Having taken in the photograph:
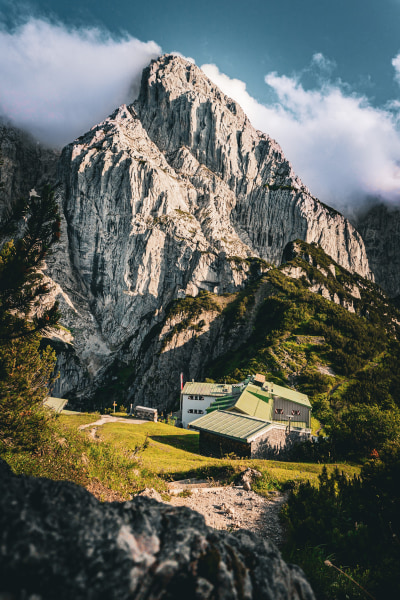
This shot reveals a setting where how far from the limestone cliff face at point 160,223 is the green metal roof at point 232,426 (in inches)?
2564

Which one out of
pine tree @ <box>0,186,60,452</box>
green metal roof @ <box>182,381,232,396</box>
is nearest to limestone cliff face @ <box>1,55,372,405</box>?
green metal roof @ <box>182,381,232,396</box>

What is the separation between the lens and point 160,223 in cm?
13900

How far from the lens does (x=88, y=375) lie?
390 feet

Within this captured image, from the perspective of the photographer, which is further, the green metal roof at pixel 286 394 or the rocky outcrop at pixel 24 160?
the rocky outcrop at pixel 24 160

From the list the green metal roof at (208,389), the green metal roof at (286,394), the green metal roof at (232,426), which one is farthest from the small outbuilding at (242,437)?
the green metal roof at (208,389)

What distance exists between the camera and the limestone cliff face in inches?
4825

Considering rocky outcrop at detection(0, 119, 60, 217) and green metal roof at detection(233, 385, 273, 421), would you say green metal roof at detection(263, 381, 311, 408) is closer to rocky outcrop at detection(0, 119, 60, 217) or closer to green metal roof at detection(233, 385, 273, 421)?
green metal roof at detection(233, 385, 273, 421)

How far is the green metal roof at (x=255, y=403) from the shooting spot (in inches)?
1373

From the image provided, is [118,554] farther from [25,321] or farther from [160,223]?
[160,223]

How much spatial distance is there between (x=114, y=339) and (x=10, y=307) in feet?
416

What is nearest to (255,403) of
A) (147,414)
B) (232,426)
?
(232,426)

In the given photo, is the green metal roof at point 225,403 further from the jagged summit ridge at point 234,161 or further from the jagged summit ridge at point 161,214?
the jagged summit ridge at point 234,161

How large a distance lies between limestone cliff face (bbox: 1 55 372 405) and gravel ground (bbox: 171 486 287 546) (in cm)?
8012

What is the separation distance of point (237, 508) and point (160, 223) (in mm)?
135685
